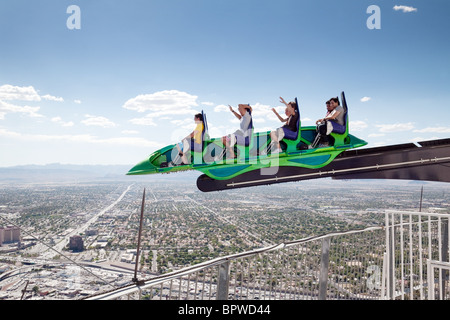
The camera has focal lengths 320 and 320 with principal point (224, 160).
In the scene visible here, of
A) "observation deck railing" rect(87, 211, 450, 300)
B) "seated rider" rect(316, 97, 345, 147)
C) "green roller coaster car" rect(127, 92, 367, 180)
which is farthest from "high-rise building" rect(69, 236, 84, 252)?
"seated rider" rect(316, 97, 345, 147)

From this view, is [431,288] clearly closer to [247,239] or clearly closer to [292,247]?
[292,247]

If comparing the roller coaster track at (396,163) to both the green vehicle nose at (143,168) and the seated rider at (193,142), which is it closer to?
the seated rider at (193,142)

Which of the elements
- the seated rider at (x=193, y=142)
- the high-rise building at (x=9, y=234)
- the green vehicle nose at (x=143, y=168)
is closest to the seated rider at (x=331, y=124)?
the seated rider at (x=193, y=142)

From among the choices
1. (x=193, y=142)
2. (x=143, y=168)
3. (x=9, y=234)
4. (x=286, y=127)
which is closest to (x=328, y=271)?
(x=286, y=127)

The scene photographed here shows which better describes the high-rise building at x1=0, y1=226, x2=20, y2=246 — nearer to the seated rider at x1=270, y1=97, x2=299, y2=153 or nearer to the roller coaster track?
the seated rider at x1=270, y1=97, x2=299, y2=153

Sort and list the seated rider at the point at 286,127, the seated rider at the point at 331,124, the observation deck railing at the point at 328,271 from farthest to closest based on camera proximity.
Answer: the seated rider at the point at 331,124
the seated rider at the point at 286,127
the observation deck railing at the point at 328,271

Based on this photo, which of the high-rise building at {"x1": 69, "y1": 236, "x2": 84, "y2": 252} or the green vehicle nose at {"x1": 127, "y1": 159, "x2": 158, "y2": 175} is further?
the high-rise building at {"x1": 69, "y1": 236, "x2": 84, "y2": 252}

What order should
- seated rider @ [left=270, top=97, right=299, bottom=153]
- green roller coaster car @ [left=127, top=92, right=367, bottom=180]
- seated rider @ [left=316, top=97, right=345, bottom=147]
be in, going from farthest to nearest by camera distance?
seated rider @ [left=316, top=97, right=345, bottom=147]
seated rider @ [left=270, top=97, right=299, bottom=153]
green roller coaster car @ [left=127, top=92, right=367, bottom=180]
